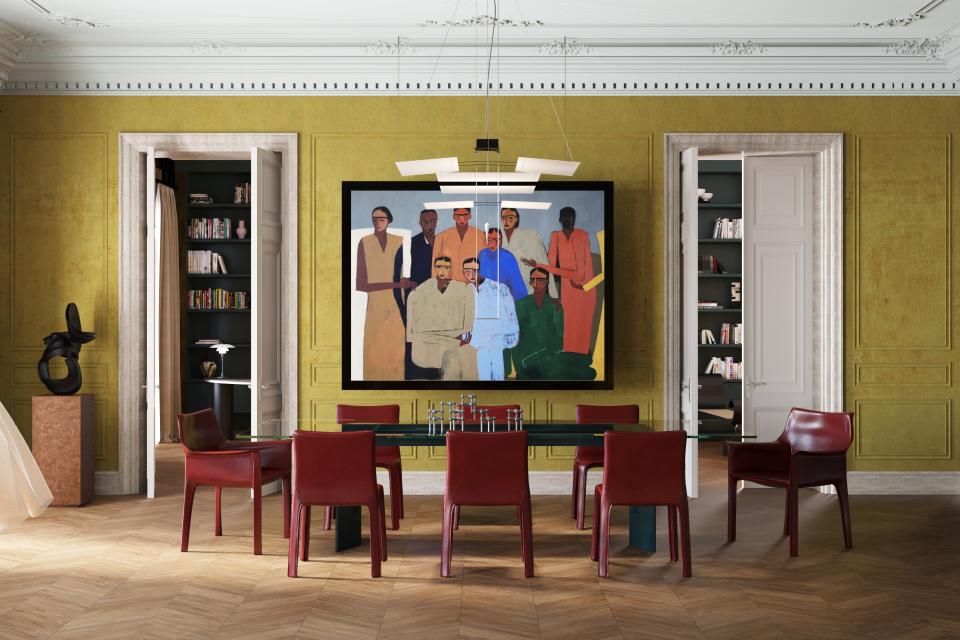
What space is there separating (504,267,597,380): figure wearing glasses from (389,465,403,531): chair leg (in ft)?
5.36

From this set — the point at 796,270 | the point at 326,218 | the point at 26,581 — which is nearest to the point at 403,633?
the point at 26,581

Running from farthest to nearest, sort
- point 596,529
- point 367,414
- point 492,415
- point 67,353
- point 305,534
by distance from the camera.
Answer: point 67,353
point 367,414
point 492,415
point 305,534
point 596,529

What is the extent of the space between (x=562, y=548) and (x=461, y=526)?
0.88 metres

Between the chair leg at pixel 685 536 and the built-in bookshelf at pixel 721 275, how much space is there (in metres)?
5.96

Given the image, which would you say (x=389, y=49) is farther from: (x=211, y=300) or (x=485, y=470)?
(x=211, y=300)

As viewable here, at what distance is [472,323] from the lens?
7375 mm

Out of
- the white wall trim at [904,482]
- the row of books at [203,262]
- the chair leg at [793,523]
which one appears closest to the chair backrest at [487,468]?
the chair leg at [793,523]

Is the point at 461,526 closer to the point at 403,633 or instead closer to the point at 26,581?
the point at 403,633

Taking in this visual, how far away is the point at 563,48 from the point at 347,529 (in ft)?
14.6

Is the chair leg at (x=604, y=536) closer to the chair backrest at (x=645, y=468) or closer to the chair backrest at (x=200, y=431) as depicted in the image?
the chair backrest at (x=645, y=468)

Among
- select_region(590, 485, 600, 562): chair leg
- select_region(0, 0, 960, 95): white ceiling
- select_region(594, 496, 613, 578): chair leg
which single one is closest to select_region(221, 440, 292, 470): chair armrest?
select_region(590, 485, 600, 562): chair leg

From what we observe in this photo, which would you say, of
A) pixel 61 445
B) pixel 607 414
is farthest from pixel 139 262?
pixel 607 414

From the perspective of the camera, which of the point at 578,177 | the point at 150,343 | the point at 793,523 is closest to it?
the point at 793,523

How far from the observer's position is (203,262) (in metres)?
11.0
